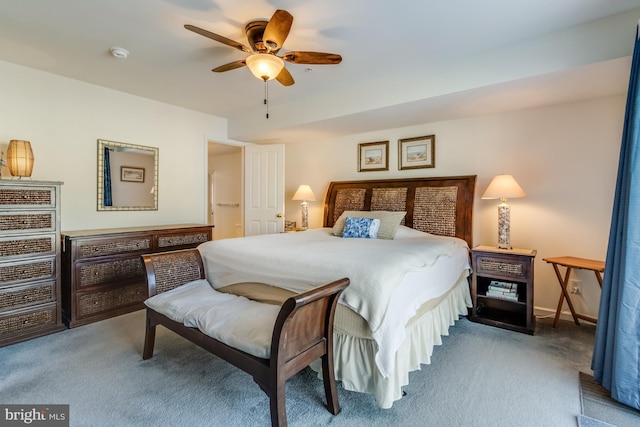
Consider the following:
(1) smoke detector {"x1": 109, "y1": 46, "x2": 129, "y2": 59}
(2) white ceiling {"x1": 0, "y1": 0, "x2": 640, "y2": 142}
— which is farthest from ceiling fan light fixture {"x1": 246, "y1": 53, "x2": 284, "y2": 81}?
(1) smoke detector {"x1": 109, "y1": 46, "x2": 129, "y2": 59}

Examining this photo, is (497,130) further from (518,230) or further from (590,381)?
(590,381)

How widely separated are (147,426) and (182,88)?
3.34 metres

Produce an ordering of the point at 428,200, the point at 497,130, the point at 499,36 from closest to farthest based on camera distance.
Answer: the point at 499,36 < the point at 497,130 < the point at 428,200

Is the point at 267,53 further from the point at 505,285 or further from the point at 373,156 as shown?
the point at 505,285

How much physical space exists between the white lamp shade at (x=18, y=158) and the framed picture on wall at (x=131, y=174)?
1031 mm

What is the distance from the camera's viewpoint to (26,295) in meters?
2.70

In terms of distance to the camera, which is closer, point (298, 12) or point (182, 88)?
point (298, 12)

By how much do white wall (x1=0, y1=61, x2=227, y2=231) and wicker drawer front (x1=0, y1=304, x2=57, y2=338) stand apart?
3.10 feet

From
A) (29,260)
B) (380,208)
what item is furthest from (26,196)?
(380,208)

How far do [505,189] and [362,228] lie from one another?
4.90ft

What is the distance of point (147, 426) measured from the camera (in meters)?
1.64

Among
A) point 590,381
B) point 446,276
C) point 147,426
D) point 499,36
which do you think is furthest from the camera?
point 446,276

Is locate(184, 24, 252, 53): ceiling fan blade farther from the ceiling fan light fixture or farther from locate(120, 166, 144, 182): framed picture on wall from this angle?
locate(120, 166, 144, 182): framed picture on wall

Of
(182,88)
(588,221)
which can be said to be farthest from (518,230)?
(182,88)
